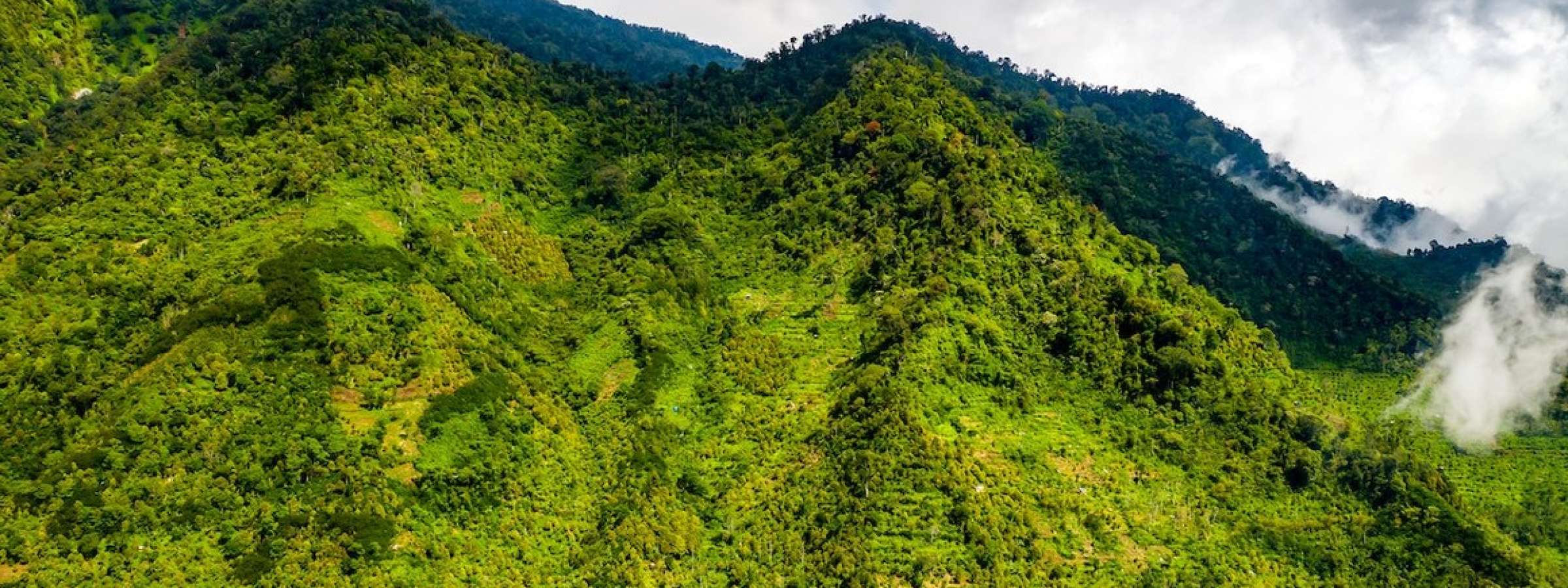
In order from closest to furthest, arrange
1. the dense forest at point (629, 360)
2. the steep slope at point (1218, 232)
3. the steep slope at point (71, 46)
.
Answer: the dense forest at point (629, 360), the steep slope at point (71, 46), the steep slope at point (1218, 232)

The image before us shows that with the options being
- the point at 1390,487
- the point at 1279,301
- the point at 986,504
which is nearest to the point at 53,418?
the point at 986,504

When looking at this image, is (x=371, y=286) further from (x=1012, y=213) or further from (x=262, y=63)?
(x=1012, y=213)

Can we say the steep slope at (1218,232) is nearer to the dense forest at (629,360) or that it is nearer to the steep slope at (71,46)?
the dense forest at (629,360)

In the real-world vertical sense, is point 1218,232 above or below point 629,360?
above

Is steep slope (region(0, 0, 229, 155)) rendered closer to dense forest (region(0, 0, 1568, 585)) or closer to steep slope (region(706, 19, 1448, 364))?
dense forest (region(0, 0, 1568, 585))

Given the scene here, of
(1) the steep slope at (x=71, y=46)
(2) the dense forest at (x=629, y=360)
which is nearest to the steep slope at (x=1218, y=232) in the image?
(2) the dense forest at (x=629, y=360)

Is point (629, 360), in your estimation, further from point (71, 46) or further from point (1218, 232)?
point (71, 46)

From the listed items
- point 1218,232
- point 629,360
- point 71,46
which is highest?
point 1218,232

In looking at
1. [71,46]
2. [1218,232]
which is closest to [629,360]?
[1218,232]
